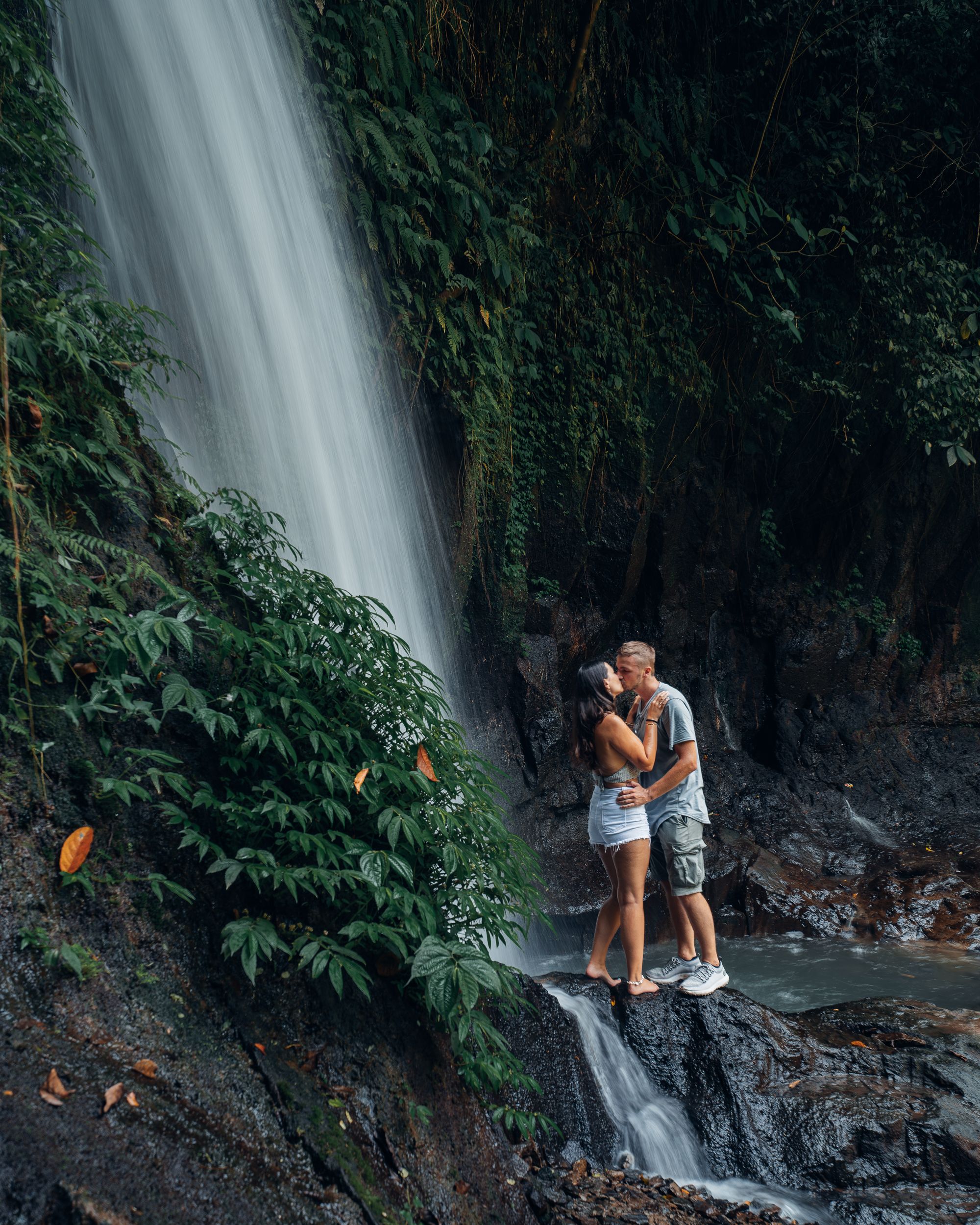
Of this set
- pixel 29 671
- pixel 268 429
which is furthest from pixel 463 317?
pixel 29 671

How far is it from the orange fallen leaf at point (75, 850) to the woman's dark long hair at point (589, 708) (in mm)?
2301

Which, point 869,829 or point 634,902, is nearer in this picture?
point 634,902

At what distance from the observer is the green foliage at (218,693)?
251 centimetres

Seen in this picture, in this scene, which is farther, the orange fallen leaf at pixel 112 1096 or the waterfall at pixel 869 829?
the waterfall at pixel 869 829

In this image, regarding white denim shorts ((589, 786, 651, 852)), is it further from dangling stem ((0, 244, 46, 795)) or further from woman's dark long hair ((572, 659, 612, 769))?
dangling stem ((0, 244, 46, 795))

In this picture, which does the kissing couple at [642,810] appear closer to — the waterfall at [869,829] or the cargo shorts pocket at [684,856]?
the cargo shorts pocket at [684,856]

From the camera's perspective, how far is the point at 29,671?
246cm

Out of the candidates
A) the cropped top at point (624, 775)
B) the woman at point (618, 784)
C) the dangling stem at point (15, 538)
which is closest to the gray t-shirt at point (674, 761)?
the woman at point (618, 784)

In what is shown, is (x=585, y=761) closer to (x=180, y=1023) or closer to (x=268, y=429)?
(x=180, y=1023)

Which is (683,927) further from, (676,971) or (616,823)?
(616,823)

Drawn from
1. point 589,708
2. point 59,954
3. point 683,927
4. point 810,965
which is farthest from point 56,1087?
point 810,965

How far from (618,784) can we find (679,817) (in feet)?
1.38

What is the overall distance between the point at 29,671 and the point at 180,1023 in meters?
1.17

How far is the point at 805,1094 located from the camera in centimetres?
361
